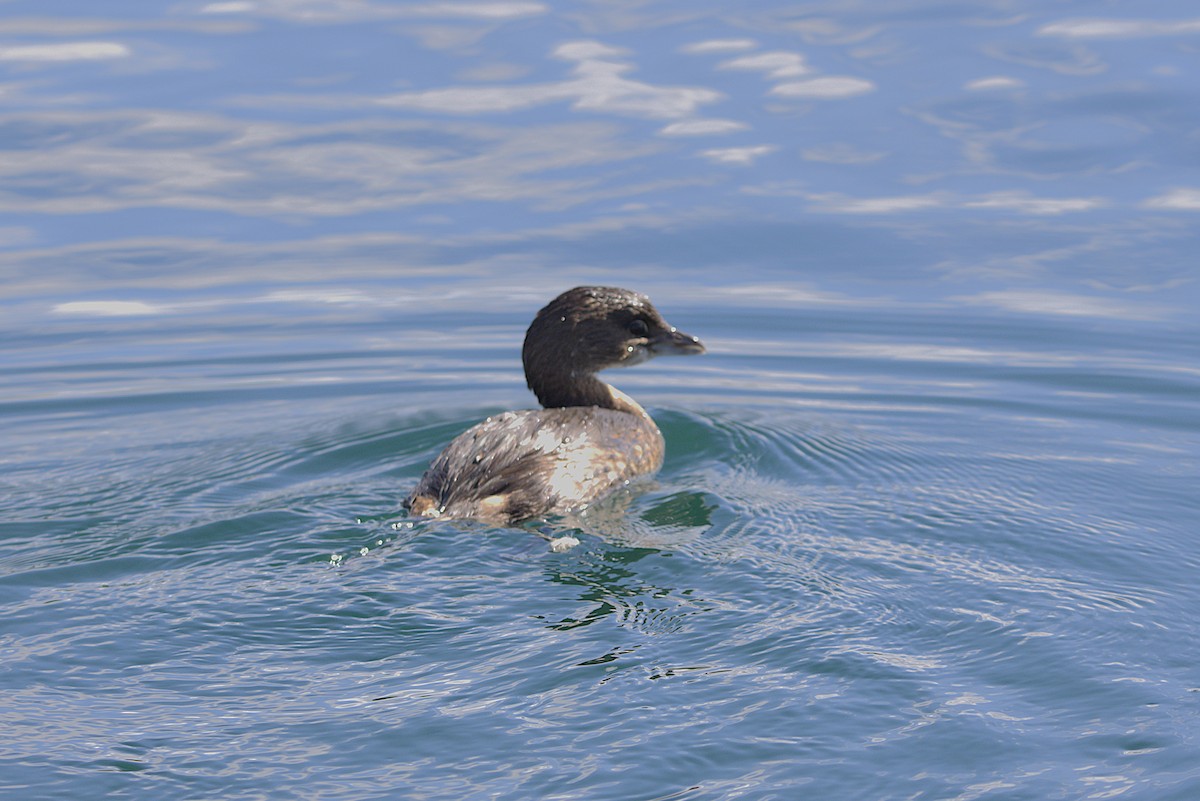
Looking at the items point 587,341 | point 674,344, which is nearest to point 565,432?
point 587,341

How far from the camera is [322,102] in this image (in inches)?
667

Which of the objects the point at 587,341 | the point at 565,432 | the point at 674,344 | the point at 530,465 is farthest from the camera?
the point at 674,344

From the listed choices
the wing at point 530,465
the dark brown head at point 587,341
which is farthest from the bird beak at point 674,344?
the wing at point 530,465

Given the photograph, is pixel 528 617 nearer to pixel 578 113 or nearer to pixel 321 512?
pixel 321 512

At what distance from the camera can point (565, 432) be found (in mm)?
9688

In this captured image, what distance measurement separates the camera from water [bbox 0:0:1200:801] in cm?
630

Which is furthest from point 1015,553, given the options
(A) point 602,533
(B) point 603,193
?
(B) point 603,193

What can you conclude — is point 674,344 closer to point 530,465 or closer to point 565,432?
point 565,432

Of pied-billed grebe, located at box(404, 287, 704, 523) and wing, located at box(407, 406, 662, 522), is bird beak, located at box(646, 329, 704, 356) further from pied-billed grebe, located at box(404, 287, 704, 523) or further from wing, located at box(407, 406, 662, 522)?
wing, located at box(407, 406, 662, 522)

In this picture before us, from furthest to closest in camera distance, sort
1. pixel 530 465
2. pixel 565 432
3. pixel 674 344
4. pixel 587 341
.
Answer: pixel 674 344
pixel 587 341
pixel 565 432
pixel 530 465

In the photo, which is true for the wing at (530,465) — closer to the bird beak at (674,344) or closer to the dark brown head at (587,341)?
the dark brown head at (587,341)

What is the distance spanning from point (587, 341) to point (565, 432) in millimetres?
969

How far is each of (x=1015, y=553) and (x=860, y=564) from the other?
83 cm

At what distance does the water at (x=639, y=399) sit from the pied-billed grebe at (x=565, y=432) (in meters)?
0.28
